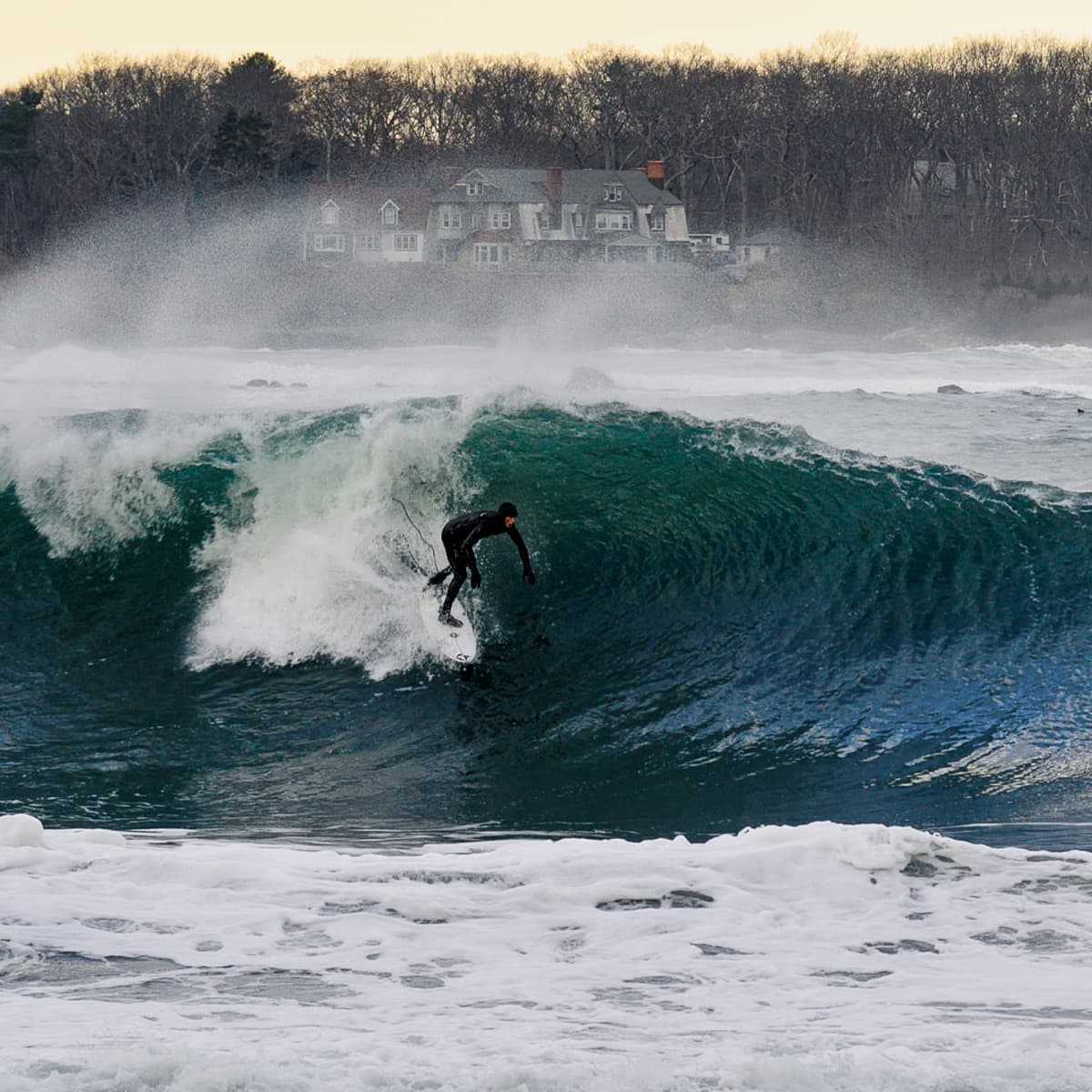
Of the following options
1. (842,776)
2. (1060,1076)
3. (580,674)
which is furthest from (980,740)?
(1060,1076)

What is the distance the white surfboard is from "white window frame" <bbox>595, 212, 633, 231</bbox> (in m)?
58.1

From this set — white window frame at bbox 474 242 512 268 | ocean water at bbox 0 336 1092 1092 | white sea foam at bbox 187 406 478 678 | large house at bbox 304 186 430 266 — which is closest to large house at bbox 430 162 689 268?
white window frame at bbox 474 242 512 268

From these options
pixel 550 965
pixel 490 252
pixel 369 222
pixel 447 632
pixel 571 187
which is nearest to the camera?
pixel 550 965

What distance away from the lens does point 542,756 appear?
870cm

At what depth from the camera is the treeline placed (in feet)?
214

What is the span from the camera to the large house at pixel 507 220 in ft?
218

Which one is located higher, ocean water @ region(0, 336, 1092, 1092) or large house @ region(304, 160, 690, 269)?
large house @ region(304, 160, 690, 269)

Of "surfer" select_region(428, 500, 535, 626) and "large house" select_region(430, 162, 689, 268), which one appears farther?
"large house" select_region(430, 162, 689, 268)

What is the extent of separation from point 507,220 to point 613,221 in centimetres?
495

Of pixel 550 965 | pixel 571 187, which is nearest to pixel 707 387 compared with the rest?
pixel 550 965

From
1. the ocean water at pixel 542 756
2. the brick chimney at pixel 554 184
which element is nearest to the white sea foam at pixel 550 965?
the ocean water at pixel 542 756

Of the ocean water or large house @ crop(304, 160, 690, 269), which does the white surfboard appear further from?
large house @ crop(304, 160, 690, 269)

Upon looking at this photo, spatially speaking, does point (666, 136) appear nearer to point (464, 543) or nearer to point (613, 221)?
point (613, 221)

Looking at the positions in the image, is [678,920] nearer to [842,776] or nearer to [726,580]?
[842,776]
